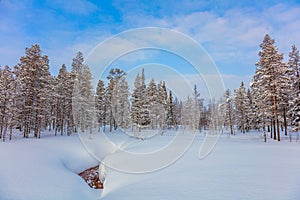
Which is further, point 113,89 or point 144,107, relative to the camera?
point 113,89

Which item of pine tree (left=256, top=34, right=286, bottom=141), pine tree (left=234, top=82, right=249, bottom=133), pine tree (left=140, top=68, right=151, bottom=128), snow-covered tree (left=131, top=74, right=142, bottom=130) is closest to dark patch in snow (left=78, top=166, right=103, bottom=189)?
snow-covered tree (left=131, top=74, right=142, bottom=130)

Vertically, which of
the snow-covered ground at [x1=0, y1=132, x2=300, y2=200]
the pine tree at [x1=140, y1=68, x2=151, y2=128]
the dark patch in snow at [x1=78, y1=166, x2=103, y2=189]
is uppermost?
the pine tree at [x1=140, y1=68, x2=151, y2=128]

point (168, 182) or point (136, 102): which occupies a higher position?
point (136, 102)

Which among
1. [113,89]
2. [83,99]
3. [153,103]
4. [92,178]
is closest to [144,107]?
[153,103]

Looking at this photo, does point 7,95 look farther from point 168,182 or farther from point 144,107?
point 144,107

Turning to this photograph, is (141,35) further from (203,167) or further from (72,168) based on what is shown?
(72,168)

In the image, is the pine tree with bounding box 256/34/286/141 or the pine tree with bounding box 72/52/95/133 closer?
the pine tree with bounding box 256/34/286/141

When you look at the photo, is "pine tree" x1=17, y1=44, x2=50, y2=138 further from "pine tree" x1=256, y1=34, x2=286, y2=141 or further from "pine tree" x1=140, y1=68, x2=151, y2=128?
"pine tree" x1=256, y1=34, x2=286, y2=141

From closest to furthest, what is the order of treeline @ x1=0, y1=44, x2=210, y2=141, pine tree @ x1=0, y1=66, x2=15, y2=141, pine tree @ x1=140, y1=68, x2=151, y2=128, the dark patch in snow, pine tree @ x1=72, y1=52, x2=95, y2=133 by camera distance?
the dark patch in snow < pine tree @ x1=0, y1=66, x2=15, y2=141 < treeline @ x1=0, y1=44, x2=210, y2=141 < pine tree @ x1=72, y1=52, x2=95, y2=133 < pine tree @ x1=140, y1=68, x2=151, y2=128

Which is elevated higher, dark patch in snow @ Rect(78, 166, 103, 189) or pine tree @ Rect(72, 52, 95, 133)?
pine tree @ Rect(72, 52, 95, 133)

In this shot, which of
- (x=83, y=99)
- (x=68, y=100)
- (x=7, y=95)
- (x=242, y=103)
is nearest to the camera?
(x=7, y=95)

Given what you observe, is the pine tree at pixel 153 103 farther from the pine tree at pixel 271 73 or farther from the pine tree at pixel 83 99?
the pine tree at pixel 271 73

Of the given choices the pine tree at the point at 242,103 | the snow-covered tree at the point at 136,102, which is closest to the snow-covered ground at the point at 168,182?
the snow-covered tree at the point at 136,102

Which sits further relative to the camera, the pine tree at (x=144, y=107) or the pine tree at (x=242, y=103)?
the pine tree at (x=242, y=103)
